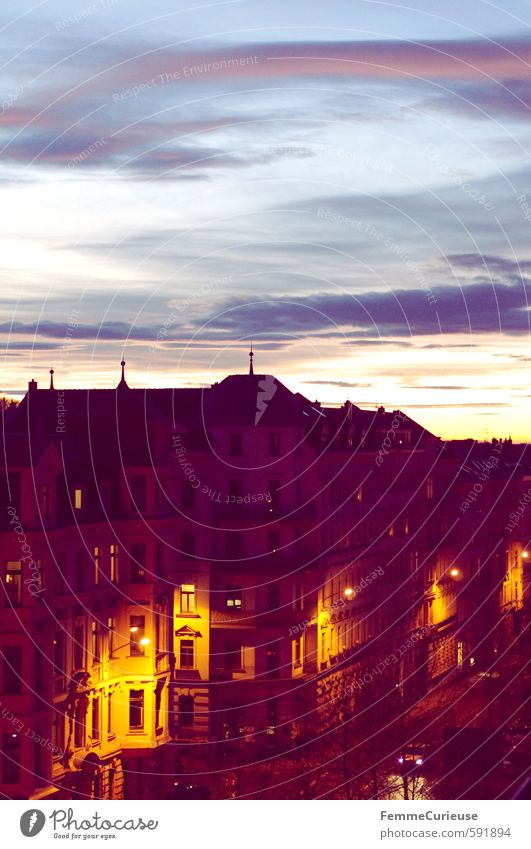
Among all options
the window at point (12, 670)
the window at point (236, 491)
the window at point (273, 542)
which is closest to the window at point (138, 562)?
the window at point (12, 670)

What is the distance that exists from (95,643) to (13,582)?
232 inches

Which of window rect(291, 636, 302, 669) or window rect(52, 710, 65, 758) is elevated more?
window rect(291, 636, 302, 669)

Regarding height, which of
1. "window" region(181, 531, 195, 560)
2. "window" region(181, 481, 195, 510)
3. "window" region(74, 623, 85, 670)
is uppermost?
"window" region(181, 481, 195, 510)

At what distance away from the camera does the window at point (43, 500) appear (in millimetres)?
49750

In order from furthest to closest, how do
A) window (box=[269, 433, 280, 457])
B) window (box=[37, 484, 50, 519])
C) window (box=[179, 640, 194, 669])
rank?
1. window (box=[269, 433, 280, 457])
2. window (box=[179, 640, 194, 669])
3. window (box=[37, 484, 50, 519])

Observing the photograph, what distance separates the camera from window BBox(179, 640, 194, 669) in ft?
227

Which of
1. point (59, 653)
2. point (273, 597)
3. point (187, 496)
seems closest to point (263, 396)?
point (187, 496)

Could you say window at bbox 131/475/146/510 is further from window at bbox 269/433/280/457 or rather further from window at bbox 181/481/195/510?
window at bbox 269/433/280/457

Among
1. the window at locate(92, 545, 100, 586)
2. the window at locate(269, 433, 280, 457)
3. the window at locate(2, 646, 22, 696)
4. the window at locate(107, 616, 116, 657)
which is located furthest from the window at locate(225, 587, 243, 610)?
the window at locate(2, 646, 22, 696)

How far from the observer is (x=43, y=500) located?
50.1 meters

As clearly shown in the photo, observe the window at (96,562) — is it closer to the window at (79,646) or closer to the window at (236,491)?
the window at (79,646)

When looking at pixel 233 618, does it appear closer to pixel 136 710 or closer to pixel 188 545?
pixel 188 545
